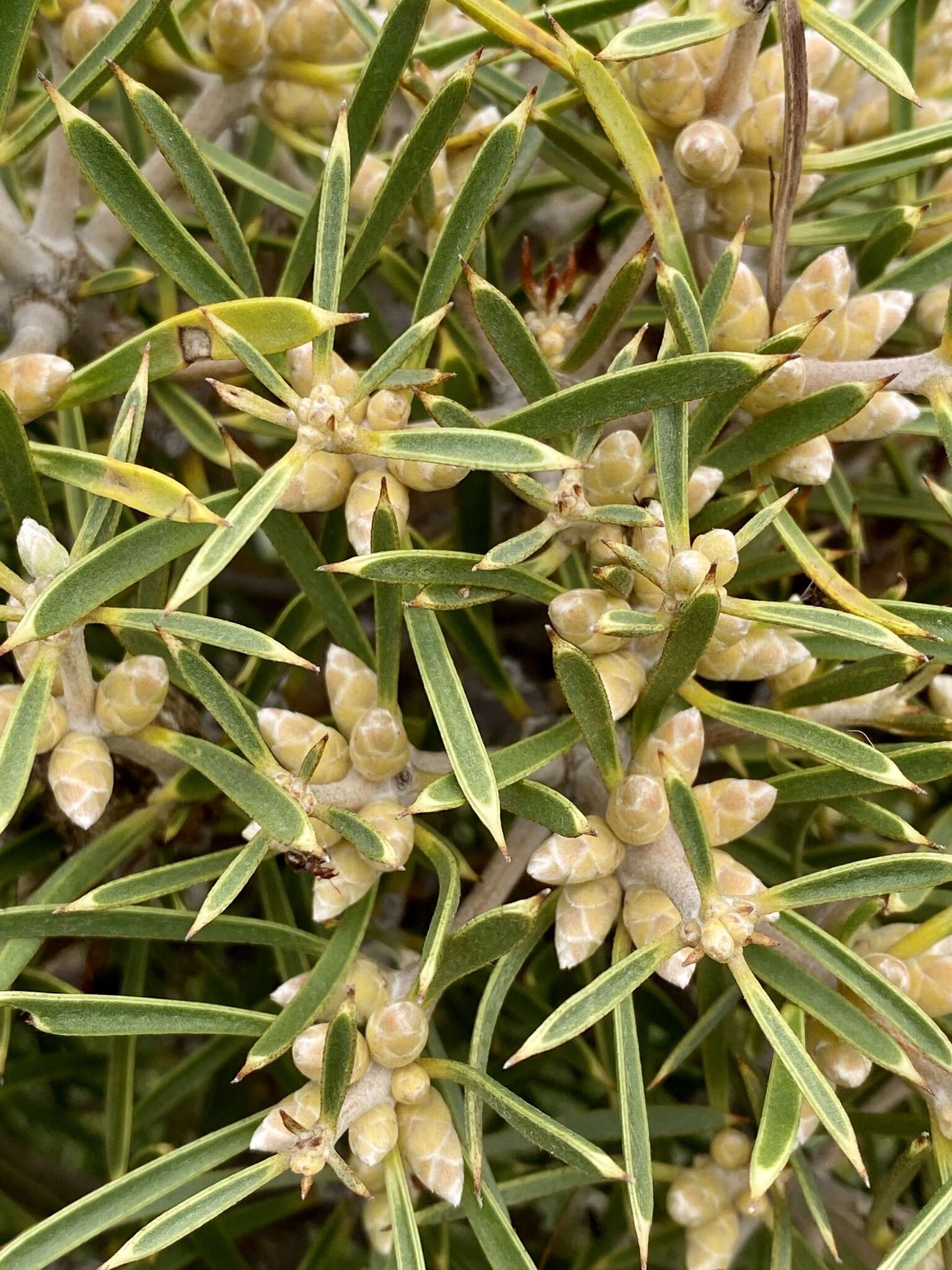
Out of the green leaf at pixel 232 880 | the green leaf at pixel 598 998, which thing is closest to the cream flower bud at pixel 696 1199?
the green leaf at pixel 598 998

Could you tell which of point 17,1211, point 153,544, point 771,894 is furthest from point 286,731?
point 17,1211

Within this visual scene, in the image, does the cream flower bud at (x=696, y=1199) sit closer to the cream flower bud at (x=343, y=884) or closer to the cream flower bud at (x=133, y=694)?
the cream flower bud at (x=343, y=884)

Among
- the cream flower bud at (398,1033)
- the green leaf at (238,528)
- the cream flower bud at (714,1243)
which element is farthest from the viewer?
the cream flower bud at (714,1243)

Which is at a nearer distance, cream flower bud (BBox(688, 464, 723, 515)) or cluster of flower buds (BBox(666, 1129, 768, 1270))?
cream flower bud (BBox(688, 464, 723, 515))

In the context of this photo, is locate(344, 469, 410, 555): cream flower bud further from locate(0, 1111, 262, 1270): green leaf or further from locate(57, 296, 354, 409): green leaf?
locate(0, 1111, 262, 1270): green leaf

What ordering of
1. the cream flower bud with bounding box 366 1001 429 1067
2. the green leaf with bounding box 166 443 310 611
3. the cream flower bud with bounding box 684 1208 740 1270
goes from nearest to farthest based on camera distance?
the green leaf with bounding box 166 443 310 611 < the cream flower bud with bounding box 366 1001 429 1067 < the cream flower bud with bounding box 684 1208 740 1270

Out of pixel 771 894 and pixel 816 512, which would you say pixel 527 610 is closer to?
pixel 816 512

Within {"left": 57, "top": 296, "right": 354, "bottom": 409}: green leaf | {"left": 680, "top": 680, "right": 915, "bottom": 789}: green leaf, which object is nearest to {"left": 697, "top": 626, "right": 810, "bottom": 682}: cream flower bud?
{"left": 680, "top": 680, "right": 915, "bottom": 789}: green leaf
